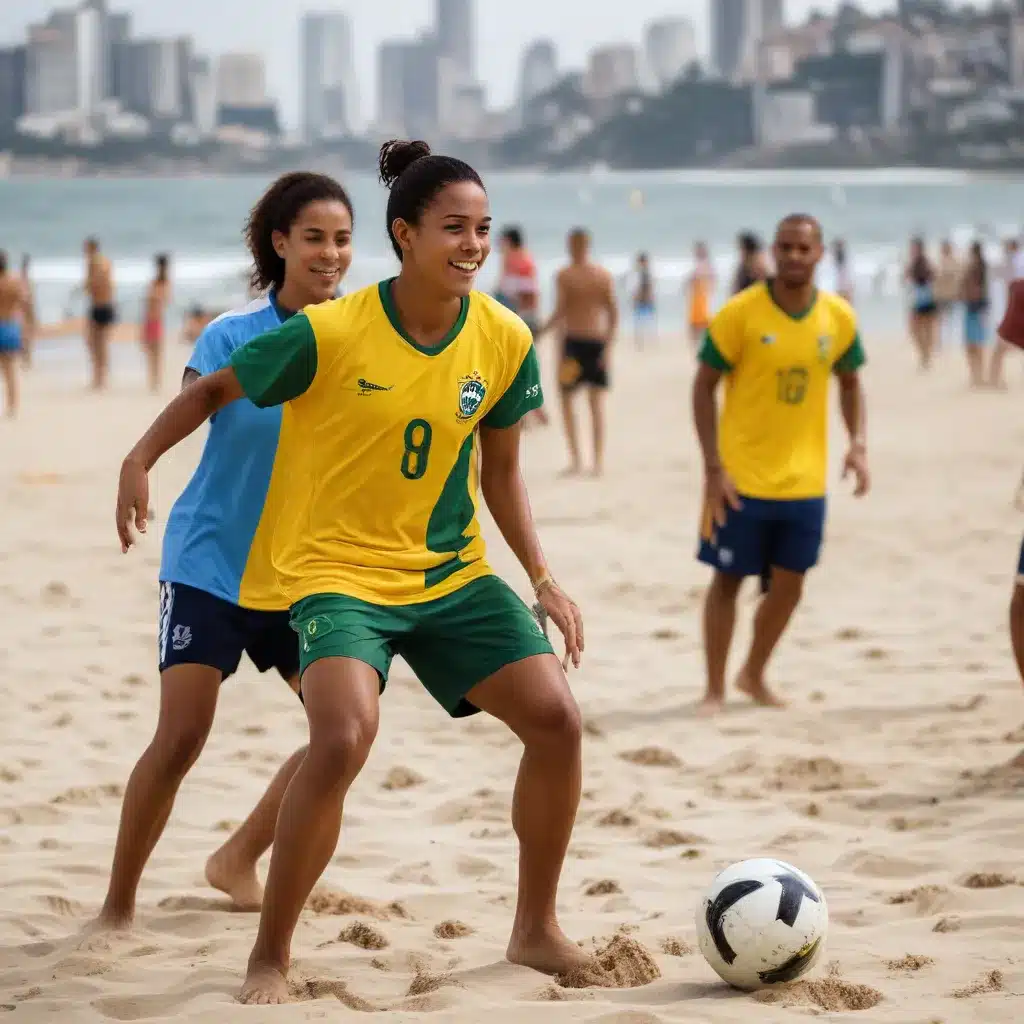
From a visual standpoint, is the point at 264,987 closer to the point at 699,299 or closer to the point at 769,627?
the point at 769,627

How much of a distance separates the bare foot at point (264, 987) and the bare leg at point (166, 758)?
607mm

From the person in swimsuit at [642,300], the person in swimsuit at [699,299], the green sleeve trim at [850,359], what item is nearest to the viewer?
the green sleeve trim at [850,359]

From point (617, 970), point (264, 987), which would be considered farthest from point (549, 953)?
point (264, 987)

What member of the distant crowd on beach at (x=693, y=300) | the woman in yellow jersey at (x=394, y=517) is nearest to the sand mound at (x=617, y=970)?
the woman in yellow jersey at (x=394, y=517)

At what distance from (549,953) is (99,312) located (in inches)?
666

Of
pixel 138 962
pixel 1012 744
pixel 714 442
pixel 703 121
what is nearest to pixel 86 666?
pixel 714 442

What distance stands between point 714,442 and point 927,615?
7.70ft

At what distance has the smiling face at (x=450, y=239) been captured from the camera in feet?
11.3

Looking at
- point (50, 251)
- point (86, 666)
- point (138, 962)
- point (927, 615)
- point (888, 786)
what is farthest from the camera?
point (50, 251)

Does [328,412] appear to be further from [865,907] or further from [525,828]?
[865,907]

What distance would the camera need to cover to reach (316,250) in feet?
12.9

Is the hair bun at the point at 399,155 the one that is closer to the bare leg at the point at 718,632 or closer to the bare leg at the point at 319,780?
the bare leg at the point at 319,780

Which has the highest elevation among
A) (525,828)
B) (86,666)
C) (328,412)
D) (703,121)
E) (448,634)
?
(703,121)

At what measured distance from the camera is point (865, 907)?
167 inches
